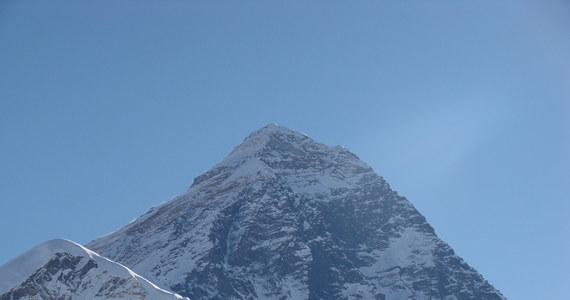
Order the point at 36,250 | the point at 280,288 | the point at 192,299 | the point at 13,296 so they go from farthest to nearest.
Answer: the point at 280,288
the point at 192,299
the point at 36,250
the point at 13,296

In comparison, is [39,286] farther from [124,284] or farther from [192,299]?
[192,299]

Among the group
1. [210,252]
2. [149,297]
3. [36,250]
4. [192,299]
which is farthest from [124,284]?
[210,252]

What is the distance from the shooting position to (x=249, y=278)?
7859 inches

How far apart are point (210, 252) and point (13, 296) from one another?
61.4 metres

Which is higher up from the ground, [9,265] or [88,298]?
[9,265]

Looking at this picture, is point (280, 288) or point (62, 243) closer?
point (62, 243)

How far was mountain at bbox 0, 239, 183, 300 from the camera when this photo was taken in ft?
475

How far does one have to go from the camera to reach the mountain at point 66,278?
5699 inches

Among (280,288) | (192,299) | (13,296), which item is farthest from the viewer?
(280,288)

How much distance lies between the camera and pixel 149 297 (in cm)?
14500

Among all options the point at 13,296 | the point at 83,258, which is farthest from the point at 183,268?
the point at 13,296

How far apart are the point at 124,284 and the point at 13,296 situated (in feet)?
51.3

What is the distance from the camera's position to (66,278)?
491ft

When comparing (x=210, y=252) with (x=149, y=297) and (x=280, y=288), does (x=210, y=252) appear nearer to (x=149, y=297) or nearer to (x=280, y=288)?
(x=280, y=288)
